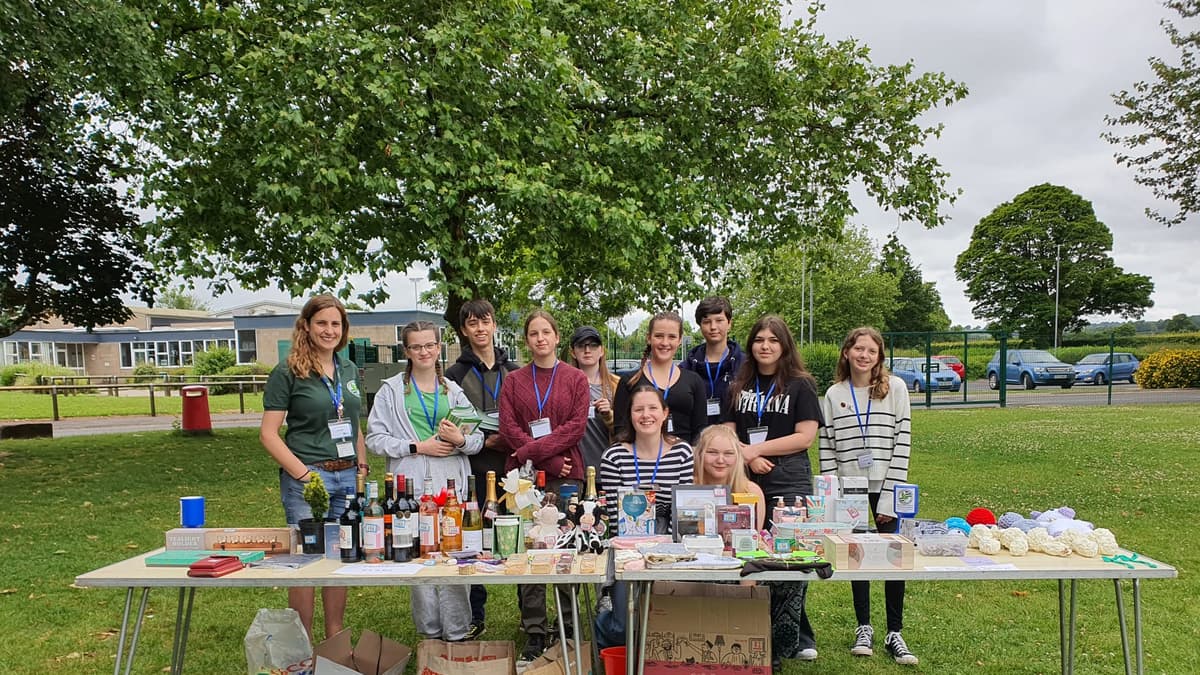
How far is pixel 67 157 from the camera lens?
607cm

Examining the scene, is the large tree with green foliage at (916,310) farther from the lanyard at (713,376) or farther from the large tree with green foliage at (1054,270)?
the lanyard at (713,376)

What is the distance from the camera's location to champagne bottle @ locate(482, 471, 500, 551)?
113 inches

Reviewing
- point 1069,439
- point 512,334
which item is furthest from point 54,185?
point 1069,439

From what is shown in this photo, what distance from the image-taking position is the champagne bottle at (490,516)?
113 inches

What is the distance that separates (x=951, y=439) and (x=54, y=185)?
1278cm

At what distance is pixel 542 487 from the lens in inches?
123

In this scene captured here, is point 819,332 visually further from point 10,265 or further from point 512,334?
point 10,265

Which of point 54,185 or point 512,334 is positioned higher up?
point 54,185

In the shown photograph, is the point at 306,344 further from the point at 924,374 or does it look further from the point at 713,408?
the point at 924,374

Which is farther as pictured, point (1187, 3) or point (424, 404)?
point (1187, 3)

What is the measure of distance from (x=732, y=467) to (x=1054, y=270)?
4830 centimetres

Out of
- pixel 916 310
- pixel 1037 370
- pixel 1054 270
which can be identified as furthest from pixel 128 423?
pixel 916 310

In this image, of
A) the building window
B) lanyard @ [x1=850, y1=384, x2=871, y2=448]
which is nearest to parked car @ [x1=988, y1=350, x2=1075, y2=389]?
lanyard @ [x1=850, y1=384, x2=871, y2=448]

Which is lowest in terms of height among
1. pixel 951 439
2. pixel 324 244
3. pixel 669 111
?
pixel 951 439
